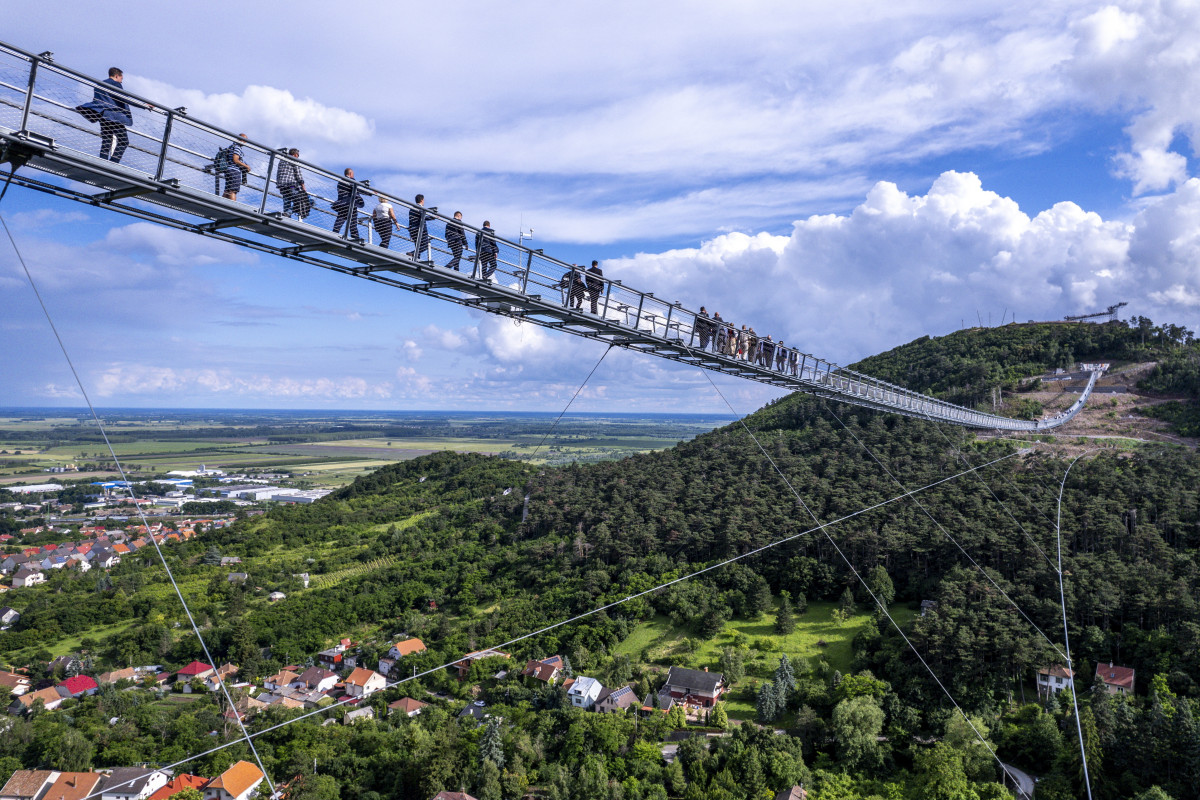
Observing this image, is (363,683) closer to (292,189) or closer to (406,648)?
(406,648)

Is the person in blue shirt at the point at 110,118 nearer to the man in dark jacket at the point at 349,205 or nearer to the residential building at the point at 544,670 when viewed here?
the man in dark jacket at the point at 349,205

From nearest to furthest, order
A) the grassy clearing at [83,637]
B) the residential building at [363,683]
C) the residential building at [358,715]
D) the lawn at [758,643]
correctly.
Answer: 1. the residential building at [358,715]
2. the lawn at [758,643]
3. the residential building at [363,683]
4. the grassy clearing at [83,637]

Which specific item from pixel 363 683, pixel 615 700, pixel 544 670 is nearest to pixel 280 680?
pixel 363 683

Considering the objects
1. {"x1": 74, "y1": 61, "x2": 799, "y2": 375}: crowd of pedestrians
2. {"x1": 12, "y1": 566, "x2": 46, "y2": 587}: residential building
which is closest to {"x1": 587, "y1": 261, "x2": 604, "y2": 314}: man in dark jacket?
{"x1": 74, "y1": 61, "x2": 799, "y2": 375}: crowd of pedestrians

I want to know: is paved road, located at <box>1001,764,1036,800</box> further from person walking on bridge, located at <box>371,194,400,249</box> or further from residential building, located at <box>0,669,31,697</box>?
residential building, located at <box>0,669,31,697</box>

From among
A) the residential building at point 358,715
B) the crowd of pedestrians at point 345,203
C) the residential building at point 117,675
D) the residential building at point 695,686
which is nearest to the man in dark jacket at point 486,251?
the crowd of pedestrians at point 345,203

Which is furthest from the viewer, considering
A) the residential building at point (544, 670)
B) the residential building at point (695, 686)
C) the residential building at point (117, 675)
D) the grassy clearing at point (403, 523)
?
the grassy clearing at point (403, 523)

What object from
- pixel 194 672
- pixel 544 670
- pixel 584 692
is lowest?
pixel 194 672
